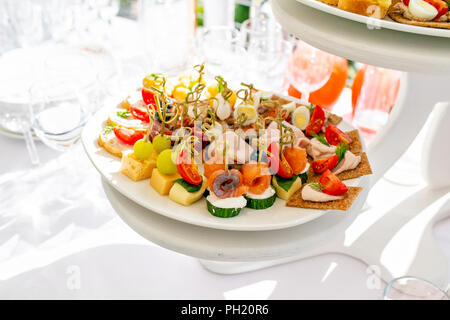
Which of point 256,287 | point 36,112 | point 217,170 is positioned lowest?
point 256,287

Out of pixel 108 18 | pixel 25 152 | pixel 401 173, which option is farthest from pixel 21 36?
pixel 401 173

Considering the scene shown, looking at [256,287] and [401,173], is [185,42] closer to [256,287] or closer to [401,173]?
[401,173]

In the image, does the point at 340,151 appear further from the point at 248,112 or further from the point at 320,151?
the point at 248,112

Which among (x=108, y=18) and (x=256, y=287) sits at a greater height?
(x=108, y=18)

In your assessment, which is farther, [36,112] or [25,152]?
[25,152]

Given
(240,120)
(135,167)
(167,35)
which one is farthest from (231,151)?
(167,35)
